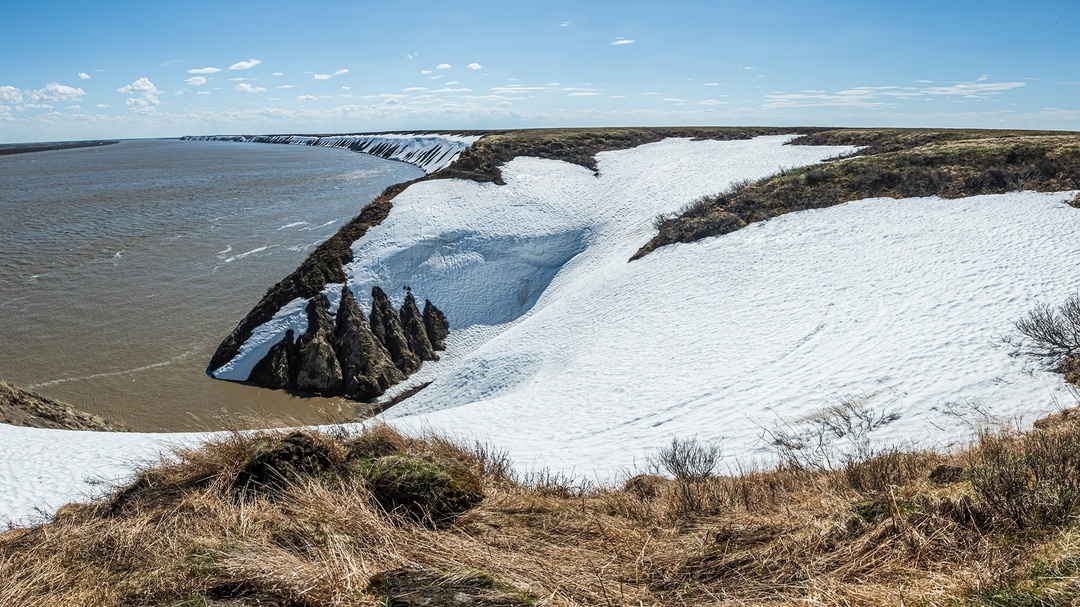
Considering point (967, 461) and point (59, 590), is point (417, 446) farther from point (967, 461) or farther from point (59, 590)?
point (967, 461)

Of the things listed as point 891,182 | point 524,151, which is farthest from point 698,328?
point 524,151

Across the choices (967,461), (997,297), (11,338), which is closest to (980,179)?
(997,297)

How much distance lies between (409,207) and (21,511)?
2294 centimetres

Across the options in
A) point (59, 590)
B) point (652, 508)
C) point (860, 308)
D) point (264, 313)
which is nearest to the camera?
point (59, 590)

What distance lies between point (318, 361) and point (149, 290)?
1308 centimetres

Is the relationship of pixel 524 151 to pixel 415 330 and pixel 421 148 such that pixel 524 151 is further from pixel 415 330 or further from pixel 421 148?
pixel 421 148

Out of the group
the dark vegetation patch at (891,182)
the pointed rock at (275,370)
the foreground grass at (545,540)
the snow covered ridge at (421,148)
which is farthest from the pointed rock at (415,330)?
the snow covered ridge at (421,148)

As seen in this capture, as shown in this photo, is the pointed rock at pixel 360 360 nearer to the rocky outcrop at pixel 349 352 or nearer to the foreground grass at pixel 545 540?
the rocky outcrop at pixel 349 352

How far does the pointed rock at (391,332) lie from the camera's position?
21.3 metres

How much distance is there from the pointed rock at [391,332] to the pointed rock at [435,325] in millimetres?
1162

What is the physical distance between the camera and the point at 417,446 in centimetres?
616

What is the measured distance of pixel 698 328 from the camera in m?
15.6

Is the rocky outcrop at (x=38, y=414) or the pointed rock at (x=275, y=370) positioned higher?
the rocky outcrop at (x=38, y=414)

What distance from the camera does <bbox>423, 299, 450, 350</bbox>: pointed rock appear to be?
22.9 metres
